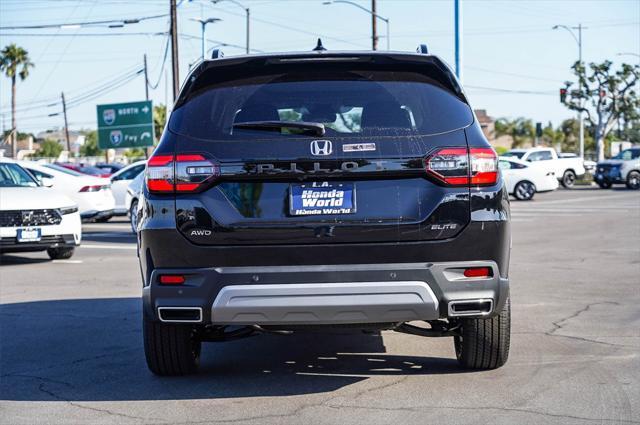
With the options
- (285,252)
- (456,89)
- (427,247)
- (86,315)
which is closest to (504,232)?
(427,247)

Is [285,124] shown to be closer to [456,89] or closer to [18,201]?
[456,89]

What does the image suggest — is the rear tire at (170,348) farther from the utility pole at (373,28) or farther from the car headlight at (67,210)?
the utility pole at (373,28)

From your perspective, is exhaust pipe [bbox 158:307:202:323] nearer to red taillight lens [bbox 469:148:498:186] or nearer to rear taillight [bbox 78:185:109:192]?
red taillight lens [bbox 469:148:498:186]

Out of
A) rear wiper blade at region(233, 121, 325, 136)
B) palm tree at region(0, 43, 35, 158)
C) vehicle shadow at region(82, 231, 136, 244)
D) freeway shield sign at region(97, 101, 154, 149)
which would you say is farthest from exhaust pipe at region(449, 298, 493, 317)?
palm tree at region(0, 43, 35, 158)

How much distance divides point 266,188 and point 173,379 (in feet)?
5.43

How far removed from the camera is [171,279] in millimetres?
5445

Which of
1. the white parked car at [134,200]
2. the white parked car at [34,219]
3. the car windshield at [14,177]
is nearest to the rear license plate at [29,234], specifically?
the white parked car at [34,219]

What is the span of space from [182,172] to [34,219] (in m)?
9.32

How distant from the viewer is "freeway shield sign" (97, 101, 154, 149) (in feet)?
163

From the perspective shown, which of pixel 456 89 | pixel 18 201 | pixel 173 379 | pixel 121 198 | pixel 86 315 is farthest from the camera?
pixel 121 198

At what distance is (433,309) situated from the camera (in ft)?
17.5

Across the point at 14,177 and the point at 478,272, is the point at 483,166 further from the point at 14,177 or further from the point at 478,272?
the point at 14,177

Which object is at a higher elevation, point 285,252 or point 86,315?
point 285,252

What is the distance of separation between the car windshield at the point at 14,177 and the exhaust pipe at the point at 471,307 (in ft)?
35.8
